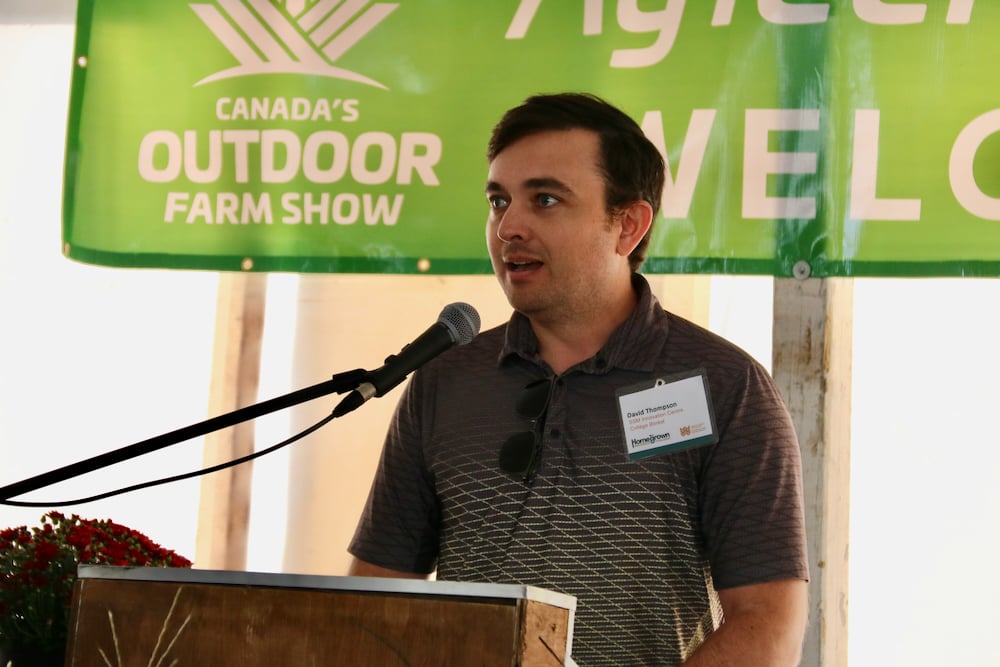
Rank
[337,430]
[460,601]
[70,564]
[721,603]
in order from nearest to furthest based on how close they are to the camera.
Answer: [460,601]
[70,564]
[721,603]
[337,430]

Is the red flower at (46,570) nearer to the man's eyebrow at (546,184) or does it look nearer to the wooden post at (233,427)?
the man's eyebrow at (546,184)

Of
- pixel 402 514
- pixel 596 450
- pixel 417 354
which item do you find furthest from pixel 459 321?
pixel 402 514

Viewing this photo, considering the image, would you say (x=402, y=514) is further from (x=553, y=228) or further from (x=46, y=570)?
(x=46, y=570)

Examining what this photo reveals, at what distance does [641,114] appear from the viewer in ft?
9.14

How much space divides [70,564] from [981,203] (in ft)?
6.86

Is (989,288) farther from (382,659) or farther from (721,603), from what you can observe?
(382,659)

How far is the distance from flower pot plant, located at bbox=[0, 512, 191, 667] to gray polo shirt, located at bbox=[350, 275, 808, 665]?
1.97 ft

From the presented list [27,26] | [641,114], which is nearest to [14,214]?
[27,26]

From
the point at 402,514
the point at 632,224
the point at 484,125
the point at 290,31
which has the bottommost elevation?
the point at 402,514

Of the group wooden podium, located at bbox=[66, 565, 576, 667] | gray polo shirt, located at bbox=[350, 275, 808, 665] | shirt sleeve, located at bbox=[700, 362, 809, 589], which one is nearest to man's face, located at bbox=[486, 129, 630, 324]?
gray polo shirt, located at bbox=[350, 275, 808, 665]

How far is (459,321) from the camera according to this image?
1.48 meters

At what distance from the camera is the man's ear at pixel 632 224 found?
2.17 meters

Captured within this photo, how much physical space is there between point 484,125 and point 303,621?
6.24 feet

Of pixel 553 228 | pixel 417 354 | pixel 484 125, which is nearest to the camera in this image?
pixel 417 354
